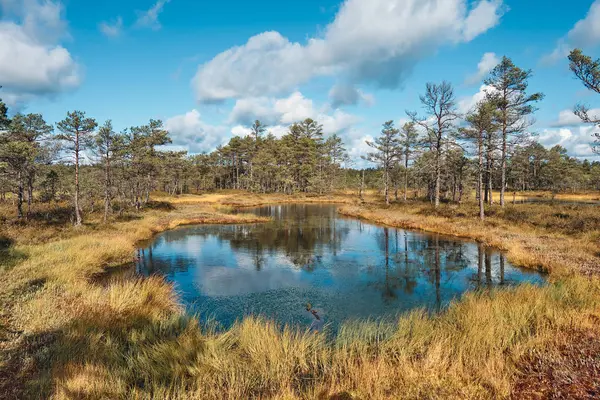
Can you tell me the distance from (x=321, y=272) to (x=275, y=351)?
1082 cm

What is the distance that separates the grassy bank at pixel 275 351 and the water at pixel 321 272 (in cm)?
280

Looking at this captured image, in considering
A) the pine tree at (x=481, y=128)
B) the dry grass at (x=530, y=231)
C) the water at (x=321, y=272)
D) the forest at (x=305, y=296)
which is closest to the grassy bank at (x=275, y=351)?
the forest at (x=305, y=296)

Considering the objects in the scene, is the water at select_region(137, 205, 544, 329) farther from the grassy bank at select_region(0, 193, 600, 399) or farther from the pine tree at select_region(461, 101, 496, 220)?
the pine tree at select_region(461, 101, 496, 220)

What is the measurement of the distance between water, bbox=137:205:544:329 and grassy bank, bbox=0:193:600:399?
280 cm

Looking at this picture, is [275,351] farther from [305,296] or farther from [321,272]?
[321,272]

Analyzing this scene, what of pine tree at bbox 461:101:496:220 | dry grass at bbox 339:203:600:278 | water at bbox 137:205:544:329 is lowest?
water at bbox 137:205:544:329

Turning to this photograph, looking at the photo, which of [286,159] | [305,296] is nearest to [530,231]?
[305,296]

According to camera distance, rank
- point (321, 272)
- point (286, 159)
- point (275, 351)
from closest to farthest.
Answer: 1. point (275, 351)
2. point (321, 272)
3. point (286, 159)

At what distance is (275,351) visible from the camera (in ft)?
22.0

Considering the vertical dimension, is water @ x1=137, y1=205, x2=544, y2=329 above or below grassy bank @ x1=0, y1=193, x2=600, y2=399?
below

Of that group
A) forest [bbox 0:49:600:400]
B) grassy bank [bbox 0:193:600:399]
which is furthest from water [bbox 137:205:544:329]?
grassy bank [bbox 0:193:600:399]

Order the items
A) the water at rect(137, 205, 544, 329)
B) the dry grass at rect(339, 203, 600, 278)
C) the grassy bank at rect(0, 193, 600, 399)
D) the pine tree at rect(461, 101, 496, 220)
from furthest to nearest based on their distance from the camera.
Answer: the pine tree at rect(461, 101, 496, 220)
the dry grass at rect(339, 203, 600, 278)
the water at rect(137, 205, 544, 329)
the grassy bank at rect(0, 193, 600, 399)

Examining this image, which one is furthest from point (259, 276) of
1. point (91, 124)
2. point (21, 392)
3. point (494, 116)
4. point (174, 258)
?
point (494, 116)

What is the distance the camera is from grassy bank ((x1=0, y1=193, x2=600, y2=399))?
17.7 feet
